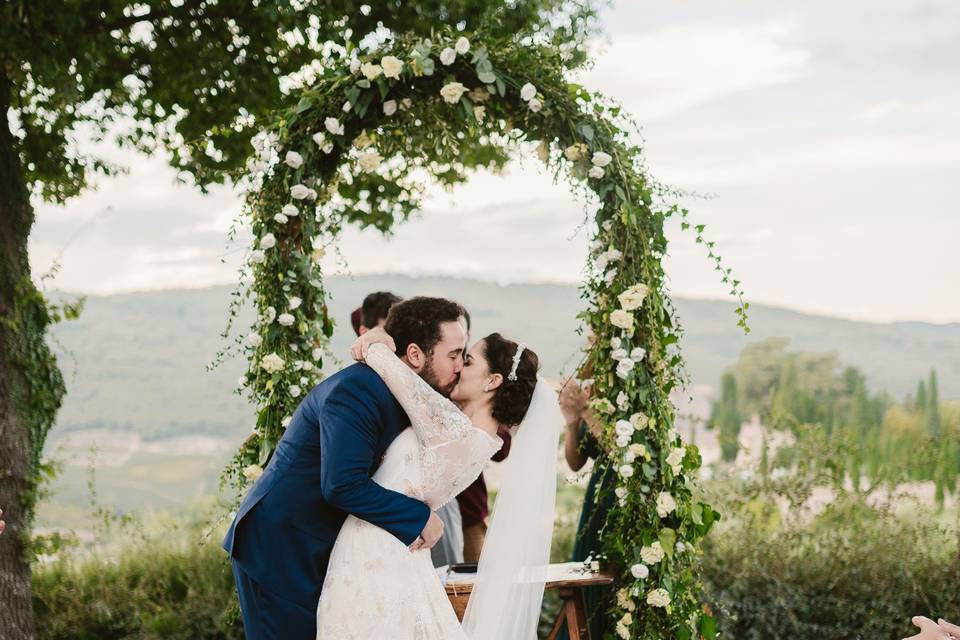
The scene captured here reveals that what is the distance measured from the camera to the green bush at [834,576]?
5.79 m

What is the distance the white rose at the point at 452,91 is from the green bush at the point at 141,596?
12.1 ft

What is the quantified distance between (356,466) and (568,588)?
1.63 m

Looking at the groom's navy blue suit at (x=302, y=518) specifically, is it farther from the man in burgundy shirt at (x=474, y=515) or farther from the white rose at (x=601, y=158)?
the man in burgundy shirt at (x=474, y=515)

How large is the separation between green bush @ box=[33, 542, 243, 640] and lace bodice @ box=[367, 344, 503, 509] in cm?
312

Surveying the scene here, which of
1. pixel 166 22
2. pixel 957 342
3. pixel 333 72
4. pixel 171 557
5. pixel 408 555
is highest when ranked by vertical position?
pixel 166 22

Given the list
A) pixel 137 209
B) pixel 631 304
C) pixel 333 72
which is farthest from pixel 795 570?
pixel 137 209

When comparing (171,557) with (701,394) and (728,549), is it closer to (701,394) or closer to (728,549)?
(728,549)

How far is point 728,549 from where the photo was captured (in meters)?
6.23

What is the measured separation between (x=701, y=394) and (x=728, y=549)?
20.4 ft

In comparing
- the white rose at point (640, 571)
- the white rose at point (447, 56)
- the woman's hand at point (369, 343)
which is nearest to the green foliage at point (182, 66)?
the white rose at point (447, 56)

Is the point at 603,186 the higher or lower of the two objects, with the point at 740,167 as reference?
lower

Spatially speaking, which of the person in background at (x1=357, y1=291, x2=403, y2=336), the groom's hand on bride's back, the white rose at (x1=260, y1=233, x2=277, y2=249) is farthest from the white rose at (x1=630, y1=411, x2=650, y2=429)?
the white rose at (x1=260, y1=233, x2=277, y2=249)

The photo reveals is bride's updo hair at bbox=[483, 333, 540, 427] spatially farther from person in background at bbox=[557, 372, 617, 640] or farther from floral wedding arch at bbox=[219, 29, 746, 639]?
floral wedding arch at bbox=[219, 29, 746, 639]

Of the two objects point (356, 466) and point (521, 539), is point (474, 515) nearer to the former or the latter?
point (521, 539)
